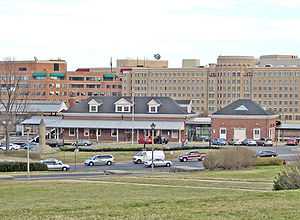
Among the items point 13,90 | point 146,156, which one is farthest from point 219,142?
point 13,90

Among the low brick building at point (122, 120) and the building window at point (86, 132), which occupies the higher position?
the low brick building at point (122, 120)

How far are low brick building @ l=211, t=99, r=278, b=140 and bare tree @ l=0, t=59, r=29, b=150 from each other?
25.7 metres

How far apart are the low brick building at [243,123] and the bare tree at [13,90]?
2569 centimetres

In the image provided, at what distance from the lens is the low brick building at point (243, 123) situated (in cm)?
9400

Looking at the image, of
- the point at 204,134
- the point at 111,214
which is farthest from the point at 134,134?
the point at 111,214

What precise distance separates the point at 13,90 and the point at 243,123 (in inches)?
1716

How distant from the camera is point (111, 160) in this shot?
65.1 metres

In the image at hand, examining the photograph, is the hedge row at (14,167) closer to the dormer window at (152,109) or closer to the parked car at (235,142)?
the parked car at (235,142)

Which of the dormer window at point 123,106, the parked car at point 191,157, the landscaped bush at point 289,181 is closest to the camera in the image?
the landscaped bush at point 289,181

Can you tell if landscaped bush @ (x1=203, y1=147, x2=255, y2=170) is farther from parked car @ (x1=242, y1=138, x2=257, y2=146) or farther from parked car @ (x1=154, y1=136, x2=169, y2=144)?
parked car @ (x1=154, y1=136, x2=169, y2=144)

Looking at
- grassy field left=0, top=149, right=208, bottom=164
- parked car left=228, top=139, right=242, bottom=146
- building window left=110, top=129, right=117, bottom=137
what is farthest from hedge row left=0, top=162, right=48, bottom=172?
building window left=110, top=129, right=117, bottom=137

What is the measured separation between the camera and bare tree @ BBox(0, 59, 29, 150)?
97.9 m

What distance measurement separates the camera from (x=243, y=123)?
9444 cm

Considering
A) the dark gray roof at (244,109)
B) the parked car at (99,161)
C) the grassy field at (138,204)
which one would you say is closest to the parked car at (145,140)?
the dark gray roof at (244,109)
